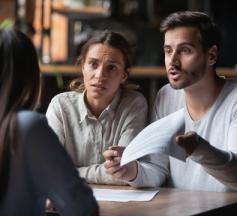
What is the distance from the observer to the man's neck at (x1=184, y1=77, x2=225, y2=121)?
2195 mm

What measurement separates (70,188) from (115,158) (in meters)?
0.55

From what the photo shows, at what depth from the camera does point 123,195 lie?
1936 mm

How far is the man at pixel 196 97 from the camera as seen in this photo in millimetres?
2123

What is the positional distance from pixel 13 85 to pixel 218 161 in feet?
2.36

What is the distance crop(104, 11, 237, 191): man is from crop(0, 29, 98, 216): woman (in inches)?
24.5

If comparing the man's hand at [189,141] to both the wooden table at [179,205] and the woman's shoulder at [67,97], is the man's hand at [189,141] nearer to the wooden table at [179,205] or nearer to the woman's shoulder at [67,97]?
the wooden table at [179,205]

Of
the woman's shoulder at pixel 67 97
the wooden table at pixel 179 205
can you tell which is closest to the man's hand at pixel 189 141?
the wooden table at pixel 179 205

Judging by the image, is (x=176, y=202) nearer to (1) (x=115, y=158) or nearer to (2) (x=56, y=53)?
(1) (x=115, y=158)

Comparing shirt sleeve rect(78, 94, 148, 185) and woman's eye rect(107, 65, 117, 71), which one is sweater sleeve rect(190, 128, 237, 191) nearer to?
shirt sleeve rect(78, 94, 148, 185)

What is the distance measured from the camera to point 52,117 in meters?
2.24

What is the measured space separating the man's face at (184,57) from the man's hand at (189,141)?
0.34 m

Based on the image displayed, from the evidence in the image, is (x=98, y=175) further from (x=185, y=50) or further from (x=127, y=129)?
(x=185, y=50)

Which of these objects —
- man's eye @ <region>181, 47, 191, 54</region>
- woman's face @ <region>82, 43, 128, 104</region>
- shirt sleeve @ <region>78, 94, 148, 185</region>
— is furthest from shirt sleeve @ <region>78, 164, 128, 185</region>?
man's eye @ <region>181, 47, 191, 54</region>

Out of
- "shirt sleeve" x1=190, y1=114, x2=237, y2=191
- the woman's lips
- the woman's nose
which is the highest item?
the woman's nose
